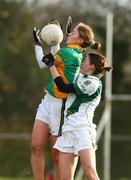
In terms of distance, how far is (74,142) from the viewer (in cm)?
880

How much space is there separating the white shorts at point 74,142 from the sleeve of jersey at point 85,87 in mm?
392

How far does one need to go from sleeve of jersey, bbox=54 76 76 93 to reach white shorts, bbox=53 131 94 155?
41 centimetres

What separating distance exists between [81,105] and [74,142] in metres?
0.36

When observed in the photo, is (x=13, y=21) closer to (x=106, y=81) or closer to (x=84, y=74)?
(x=106, y=81)

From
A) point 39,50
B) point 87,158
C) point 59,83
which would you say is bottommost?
point 87,158

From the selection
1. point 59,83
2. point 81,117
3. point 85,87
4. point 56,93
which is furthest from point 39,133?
point 85,87

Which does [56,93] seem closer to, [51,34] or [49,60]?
[49,60]

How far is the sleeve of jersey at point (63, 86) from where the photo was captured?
875cm

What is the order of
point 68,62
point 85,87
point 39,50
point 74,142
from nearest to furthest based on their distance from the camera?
point 85,87 < point 74,142 < point 68,62 < point 39,50

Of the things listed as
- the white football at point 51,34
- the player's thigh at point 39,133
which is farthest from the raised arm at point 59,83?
the player's thigh at point 39,133

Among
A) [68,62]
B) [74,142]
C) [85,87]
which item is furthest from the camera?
[68,62]

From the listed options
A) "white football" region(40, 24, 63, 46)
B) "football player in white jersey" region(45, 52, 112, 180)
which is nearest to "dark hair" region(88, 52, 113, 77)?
"football player in white jersey" region(45, 52, 112, 180)

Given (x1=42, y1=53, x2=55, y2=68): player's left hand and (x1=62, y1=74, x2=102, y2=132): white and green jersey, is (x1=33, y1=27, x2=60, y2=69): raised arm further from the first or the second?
(x1=62, y1=74, x2=102, y2=132): white and green jersey

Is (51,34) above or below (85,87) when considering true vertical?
above
